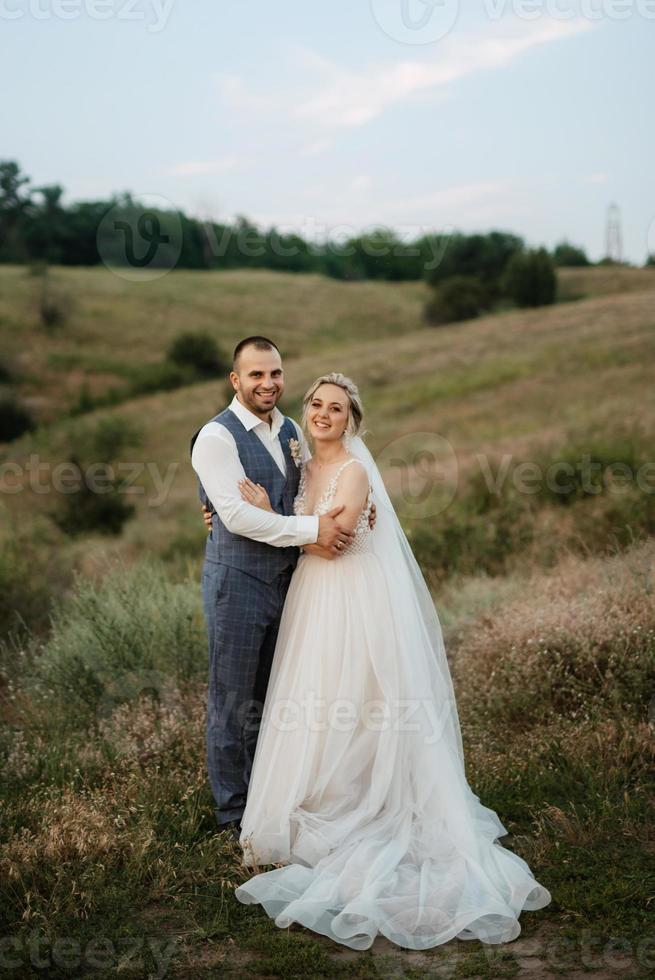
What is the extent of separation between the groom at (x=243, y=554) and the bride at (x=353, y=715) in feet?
0.32

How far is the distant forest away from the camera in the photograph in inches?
2266

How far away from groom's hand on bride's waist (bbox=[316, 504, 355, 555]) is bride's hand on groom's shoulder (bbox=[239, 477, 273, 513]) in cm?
27

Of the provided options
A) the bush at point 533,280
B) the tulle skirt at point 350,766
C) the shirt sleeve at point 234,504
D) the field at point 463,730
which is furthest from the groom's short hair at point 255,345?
the bush at point 533,280

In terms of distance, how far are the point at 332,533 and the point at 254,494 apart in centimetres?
42

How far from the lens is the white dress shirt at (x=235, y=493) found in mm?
4168

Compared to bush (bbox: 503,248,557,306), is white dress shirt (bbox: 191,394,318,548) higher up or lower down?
lower down

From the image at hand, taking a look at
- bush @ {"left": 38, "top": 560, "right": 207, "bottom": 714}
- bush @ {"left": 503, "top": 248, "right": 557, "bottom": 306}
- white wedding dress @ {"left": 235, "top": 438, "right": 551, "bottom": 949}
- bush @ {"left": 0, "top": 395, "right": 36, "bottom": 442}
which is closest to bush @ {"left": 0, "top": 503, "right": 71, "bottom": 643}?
bush @ {"left": 38, "top": 560, "right": 207, "bottom": 714}

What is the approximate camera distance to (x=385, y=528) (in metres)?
4.52

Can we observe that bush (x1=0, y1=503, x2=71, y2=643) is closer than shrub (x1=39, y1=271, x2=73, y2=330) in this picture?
Yes

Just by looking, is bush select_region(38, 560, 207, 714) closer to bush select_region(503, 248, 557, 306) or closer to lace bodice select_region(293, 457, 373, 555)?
lace bodice select_region(293, 457, 373, 555)

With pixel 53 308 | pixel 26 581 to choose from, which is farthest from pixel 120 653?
pixel 53 308

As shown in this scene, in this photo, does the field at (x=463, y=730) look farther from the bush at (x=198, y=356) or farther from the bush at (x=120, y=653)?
the bush at (x=198, y=356)

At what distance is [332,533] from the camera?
4.21m

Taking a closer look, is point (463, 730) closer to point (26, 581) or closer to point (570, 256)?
point (26, 581)
